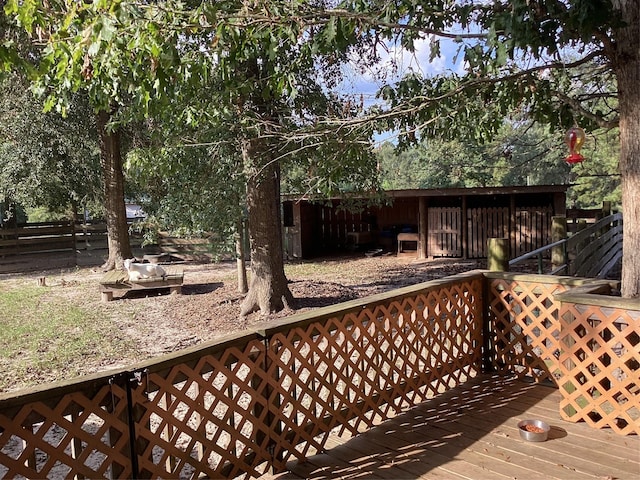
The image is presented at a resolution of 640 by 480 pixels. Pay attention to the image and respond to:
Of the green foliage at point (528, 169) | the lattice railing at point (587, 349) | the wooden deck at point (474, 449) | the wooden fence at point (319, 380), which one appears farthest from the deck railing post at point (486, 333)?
the green foliage at point (528, 169)

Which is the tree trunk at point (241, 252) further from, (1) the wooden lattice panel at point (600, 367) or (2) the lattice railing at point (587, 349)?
(1) the wooden lattice panel at point (600, 367)

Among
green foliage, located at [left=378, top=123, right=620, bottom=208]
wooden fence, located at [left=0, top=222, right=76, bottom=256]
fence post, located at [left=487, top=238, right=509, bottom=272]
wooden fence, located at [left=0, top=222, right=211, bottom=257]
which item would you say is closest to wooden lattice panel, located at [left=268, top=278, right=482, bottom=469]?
fence post, located at [left=487, top=238, right=509, bottom=272]

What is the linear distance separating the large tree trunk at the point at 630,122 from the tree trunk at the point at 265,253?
5940mm

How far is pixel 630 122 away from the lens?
3.65 metres

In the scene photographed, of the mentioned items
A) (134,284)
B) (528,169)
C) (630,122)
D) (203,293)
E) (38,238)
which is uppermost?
(528,169)

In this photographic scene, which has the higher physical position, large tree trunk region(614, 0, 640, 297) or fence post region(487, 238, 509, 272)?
large tree trunk region(614, 0, 640, 297)

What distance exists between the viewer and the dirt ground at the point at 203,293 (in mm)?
8066

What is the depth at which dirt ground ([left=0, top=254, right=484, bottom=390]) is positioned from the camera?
26.5 feet

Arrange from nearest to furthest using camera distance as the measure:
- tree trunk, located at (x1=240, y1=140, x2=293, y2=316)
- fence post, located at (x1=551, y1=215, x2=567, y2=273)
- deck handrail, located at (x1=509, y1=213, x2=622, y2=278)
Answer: deck handrail, located at (x1=509, y1=213, x2=622, y2=278) → fence post, located at (x1=551, y1=215, x2=567, y2=273) → tree trunk, located at (x1=240, y1=140, x2=293, y2=316)

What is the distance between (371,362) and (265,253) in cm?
564

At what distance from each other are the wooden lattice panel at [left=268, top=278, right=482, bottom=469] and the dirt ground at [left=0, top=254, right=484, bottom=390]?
3.95 metres

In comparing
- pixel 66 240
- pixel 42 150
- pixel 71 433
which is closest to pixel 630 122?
pixel 71 433

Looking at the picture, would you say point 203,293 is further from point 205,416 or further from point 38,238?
point 38,238

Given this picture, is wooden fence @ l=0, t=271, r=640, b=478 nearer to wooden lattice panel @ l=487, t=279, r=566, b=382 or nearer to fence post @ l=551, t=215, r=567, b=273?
wooden lattice panel @ l=487, t=279, r=566, b=382
